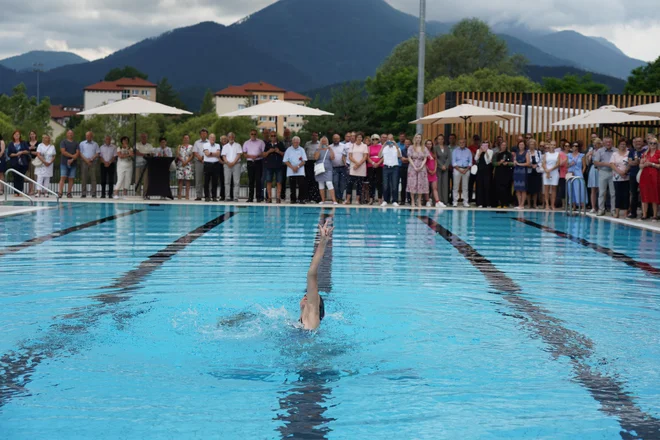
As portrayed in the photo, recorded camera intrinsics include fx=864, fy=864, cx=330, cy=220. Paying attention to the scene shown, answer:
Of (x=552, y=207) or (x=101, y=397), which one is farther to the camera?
(x=552, y=207)

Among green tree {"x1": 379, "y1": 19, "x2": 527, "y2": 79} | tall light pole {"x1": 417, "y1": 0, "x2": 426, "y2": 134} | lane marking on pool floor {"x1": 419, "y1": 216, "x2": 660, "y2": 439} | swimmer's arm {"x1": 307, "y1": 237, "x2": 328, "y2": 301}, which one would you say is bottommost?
lane marking on pool floor {"x1": 419, "y1": 216, "x2": 660, "y2": 439}

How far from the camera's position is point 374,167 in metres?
23.3

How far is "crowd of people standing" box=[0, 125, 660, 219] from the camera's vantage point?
22234 millimetres

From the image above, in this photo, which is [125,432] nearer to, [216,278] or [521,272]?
[216,278]

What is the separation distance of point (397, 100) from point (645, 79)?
23152 millimetres

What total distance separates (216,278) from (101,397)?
4.75 meters

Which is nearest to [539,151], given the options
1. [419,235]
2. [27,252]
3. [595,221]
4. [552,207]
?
[552,207]

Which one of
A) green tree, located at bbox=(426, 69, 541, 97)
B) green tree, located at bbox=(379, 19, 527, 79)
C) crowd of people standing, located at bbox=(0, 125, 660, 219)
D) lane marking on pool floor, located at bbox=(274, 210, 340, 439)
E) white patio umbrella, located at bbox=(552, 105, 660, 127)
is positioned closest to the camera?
lane marking on pool floor, located at bbox=(274, 210, 340, 439)

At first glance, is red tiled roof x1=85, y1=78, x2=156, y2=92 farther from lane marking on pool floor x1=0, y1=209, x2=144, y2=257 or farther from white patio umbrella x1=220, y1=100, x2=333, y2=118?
lane marking on pool floor x1=0, y1=209, x2=144, y2=257

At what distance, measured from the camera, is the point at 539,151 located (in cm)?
2242

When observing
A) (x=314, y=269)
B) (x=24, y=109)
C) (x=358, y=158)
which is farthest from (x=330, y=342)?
(x=24, y=109)

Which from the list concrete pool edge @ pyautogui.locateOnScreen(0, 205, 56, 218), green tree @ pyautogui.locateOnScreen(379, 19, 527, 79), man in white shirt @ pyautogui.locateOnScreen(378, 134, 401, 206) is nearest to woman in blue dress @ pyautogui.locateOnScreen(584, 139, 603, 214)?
man in white shirt @ pyautogui.locateOnScreen(378, 134, 401, 206)

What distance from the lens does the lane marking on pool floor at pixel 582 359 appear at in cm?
470

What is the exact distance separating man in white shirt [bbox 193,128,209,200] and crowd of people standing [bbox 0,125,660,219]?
0.10 ft
